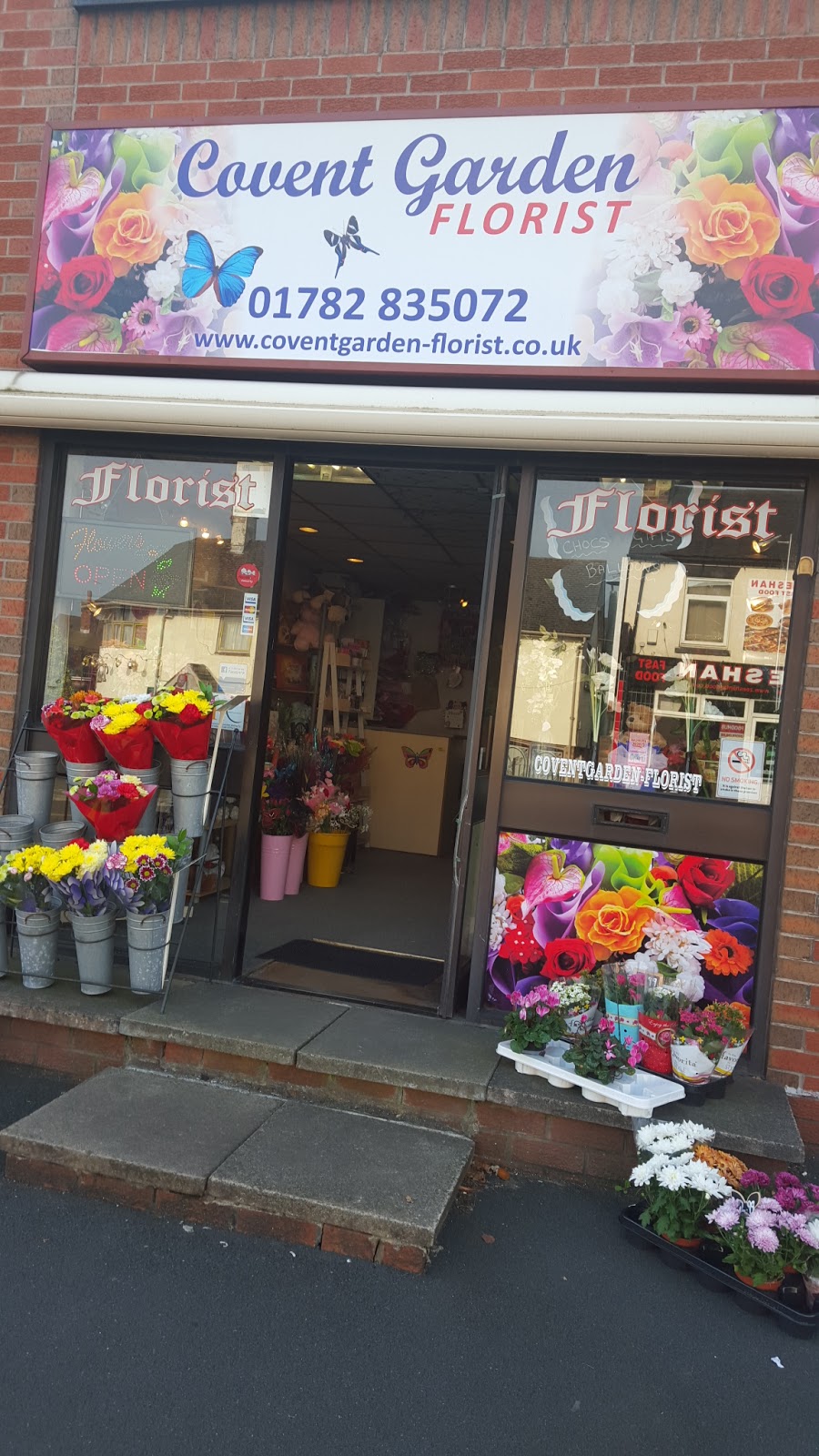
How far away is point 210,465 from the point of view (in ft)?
15.1

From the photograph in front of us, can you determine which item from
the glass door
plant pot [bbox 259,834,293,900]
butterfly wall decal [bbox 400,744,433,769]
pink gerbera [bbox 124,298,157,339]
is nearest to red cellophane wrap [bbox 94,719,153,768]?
the glass door

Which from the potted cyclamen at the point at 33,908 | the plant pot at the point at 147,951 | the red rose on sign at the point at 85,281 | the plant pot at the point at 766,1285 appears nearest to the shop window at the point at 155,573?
the red rose on sign at the point at 85,281

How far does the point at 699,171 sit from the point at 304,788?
4527 mm

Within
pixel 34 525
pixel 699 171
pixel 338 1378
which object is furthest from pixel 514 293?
pixel 338 1378

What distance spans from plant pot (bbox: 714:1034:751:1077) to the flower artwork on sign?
0.98 ft

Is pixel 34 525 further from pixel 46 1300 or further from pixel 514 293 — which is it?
pixel 46 1300

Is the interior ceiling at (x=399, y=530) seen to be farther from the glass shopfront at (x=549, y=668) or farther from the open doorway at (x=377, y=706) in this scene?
the glass shopfront at (x=549, y=668)

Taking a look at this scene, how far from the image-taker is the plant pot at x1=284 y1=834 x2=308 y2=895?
6.52 meters

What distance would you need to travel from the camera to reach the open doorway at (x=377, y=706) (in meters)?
5.27

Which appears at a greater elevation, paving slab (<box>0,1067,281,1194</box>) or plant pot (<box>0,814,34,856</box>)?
plant pot (<box>0,814,34,856</box>)

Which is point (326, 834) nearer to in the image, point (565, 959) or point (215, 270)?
point (565, 959)

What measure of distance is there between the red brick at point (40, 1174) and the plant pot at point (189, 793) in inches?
55.5

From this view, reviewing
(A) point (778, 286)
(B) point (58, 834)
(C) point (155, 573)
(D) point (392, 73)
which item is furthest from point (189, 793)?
(D) point (392, 73)

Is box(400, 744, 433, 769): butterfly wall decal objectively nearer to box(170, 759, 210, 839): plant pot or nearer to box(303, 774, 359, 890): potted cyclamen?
box(303, 774, 359, 890): potted cyclamen
